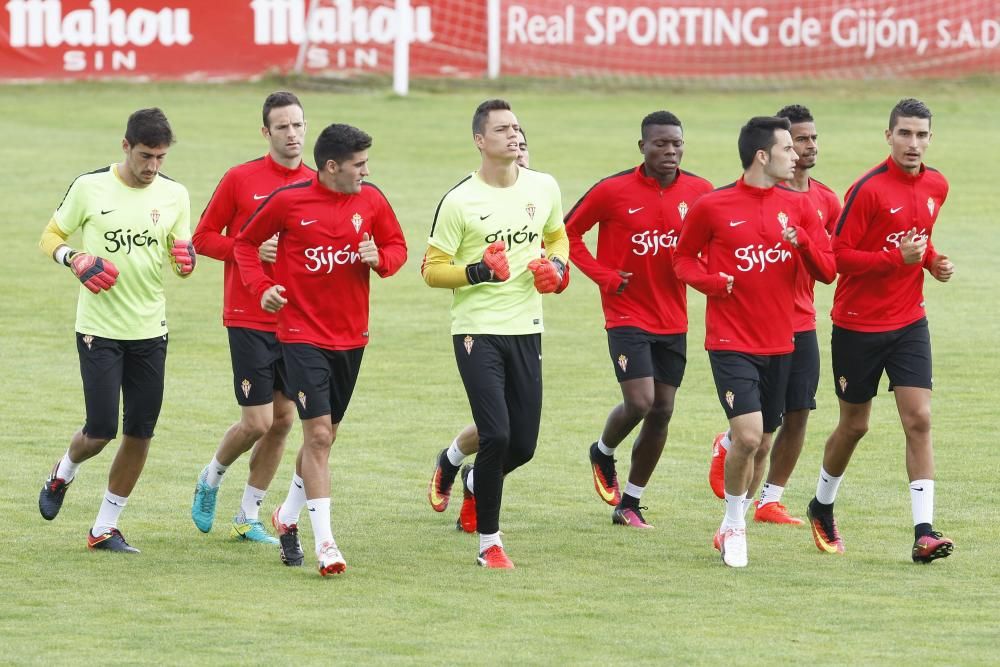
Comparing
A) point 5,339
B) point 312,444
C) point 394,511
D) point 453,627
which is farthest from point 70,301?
point 453,627

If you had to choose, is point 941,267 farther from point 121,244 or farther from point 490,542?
point 121,244

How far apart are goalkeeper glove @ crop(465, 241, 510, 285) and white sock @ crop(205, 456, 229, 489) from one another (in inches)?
83.4

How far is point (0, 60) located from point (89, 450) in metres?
25.3

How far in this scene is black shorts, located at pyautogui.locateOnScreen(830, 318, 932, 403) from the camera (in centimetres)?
973

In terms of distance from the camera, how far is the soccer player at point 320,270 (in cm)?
927

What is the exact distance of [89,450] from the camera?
394 inches

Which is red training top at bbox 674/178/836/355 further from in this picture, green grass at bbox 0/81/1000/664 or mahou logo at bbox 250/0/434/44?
mahou logo at bbox 250/0/434/44

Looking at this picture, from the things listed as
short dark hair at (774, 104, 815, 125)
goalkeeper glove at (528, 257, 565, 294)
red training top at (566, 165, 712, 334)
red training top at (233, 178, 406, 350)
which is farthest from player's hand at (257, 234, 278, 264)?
short dark hair at (774, 104, 815, 125)

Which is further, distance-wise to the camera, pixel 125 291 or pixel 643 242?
pixel 643 242

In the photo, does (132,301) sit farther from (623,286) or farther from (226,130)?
(226,130)

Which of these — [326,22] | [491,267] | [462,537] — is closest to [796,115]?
[491,267]

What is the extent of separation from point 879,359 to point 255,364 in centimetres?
351

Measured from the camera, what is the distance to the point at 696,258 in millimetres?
9711

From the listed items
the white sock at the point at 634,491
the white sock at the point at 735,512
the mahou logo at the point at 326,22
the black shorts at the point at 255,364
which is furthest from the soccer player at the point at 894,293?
the mahou logo at the point at 326,22
